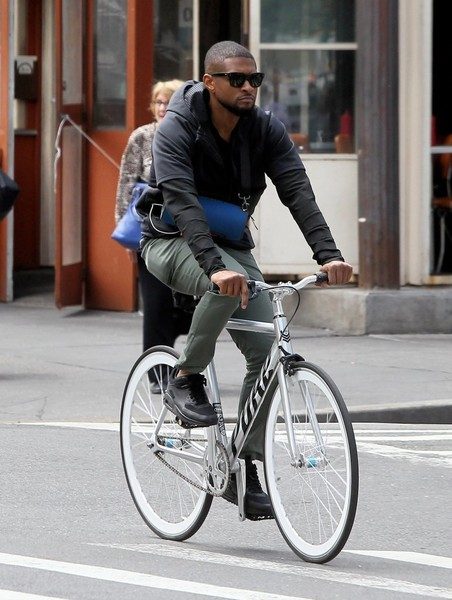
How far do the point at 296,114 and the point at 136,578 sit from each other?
26.3 feet

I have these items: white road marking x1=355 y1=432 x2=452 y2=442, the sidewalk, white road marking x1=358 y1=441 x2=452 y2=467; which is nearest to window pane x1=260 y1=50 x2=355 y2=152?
the sidewalk

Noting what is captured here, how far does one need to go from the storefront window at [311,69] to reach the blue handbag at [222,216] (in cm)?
707

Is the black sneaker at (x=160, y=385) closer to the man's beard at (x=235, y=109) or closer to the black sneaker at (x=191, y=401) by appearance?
→ the black sneaker at (x=191, y=401)

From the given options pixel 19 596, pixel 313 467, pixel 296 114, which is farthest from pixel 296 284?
pixel 296 114

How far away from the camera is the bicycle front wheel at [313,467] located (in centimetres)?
543

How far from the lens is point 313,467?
559 centimetres

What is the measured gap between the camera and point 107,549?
5.99 m

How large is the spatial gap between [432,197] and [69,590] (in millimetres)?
8416

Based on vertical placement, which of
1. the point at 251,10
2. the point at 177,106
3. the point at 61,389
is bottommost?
the point at 61,389

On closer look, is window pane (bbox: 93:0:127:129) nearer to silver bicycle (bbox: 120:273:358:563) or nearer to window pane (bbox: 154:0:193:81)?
window pane (bbox: 154:0:193:81)

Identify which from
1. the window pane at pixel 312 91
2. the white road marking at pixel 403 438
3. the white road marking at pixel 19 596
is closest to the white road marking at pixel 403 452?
the white road marking at pixel 403 438

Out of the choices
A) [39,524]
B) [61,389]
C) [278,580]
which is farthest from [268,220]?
[278,580]

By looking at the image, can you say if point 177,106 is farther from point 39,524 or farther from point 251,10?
point 251,10

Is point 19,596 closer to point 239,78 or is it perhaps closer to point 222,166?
point 222,166
